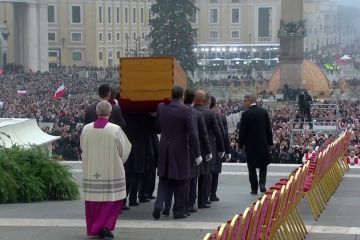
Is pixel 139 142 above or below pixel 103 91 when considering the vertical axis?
below

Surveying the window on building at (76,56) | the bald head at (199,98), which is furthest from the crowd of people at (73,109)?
the window on building at (76,56)

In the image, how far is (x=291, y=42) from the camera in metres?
57.0

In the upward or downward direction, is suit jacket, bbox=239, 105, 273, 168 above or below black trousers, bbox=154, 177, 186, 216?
above

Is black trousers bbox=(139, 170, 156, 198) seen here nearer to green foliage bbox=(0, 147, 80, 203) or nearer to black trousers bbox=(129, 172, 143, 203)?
black trousers bbox=(129, 172, 143, 203)

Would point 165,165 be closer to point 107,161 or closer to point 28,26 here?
point 107,161

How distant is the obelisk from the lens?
54969mm

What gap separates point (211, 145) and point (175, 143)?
146 cm

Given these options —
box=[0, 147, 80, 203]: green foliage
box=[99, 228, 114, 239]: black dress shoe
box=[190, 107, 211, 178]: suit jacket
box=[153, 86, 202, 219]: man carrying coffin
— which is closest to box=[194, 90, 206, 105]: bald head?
box=[190, 107, 211, 178]: suit jacket

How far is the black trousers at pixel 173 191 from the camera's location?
10.8 meters

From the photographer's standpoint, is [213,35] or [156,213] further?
[213,35]

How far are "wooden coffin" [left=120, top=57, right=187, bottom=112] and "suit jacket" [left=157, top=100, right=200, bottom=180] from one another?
1.84ft

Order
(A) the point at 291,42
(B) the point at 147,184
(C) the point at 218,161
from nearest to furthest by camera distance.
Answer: (B) the point at 147,184, (C) the point at 218,161, (A) the point at 291,42

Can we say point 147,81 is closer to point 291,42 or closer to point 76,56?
point 291,42

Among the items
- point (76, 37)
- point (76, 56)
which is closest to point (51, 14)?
point (76, 37)
